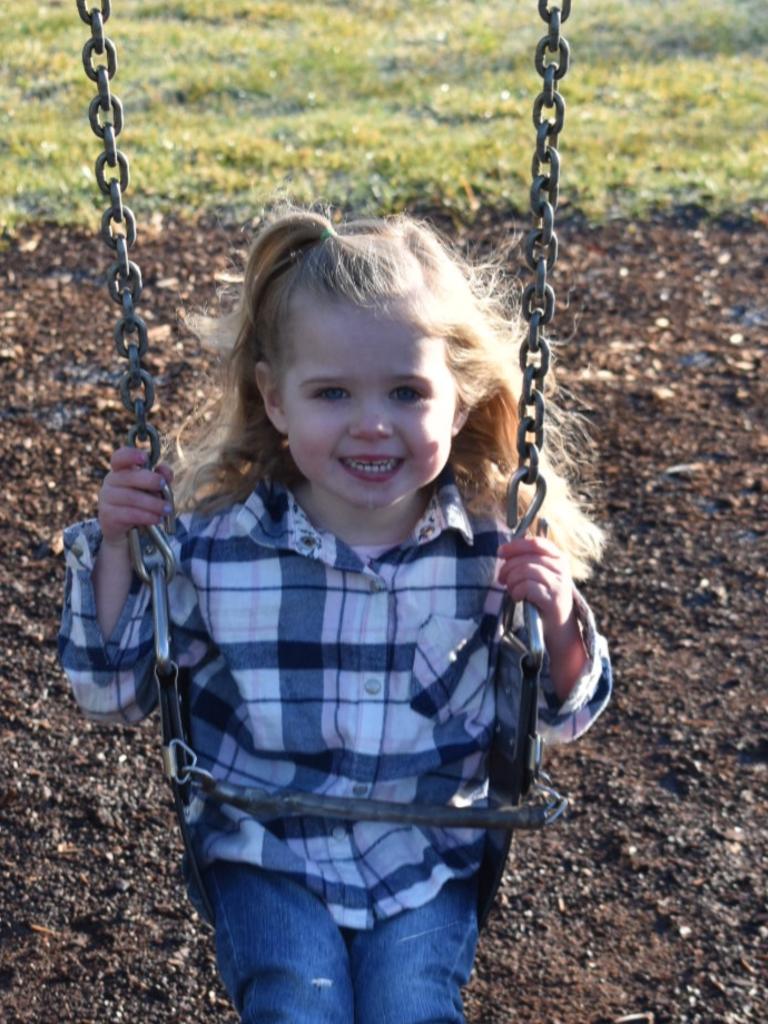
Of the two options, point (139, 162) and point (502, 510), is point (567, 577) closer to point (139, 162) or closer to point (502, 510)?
point (502, 510)

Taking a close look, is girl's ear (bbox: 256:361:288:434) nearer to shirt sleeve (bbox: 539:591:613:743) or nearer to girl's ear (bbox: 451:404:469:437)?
girl's ear (bbox: 451:404:469:437)

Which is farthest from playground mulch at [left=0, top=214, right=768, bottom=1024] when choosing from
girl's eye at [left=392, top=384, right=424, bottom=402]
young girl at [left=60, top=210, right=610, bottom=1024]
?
girl's eye at [left=392, top=384, right=424, bottom=402]

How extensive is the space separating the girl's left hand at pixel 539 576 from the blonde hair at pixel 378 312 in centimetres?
15

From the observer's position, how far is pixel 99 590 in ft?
8.04

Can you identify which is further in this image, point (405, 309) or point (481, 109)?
point (481, 109)

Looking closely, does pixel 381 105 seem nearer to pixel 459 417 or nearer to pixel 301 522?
pixel 459 417

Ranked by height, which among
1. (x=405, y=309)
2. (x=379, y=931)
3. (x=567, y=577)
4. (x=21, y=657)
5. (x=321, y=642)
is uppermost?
(x=405, y=309)

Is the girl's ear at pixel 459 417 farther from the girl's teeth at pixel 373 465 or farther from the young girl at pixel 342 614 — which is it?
the girl's teeth at pixel 373 465

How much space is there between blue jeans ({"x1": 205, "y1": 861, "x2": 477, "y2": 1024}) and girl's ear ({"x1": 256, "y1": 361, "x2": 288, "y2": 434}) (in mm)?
711

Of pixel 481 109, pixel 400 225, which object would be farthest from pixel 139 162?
pixel 400 225

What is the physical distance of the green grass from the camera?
24.4ft

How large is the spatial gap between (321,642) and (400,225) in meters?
0.71

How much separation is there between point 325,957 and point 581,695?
1.89 feet

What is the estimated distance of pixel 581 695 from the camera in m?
2.49
